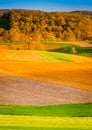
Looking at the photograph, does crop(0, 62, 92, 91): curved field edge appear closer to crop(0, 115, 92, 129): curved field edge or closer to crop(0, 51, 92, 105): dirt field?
crop(0, 51, 92, 105): dirt field

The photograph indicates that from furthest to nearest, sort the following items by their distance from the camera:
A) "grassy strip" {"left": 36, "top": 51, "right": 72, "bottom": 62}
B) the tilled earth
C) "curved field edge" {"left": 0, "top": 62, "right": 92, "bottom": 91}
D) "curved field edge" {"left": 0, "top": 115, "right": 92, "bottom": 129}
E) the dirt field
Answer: "grassy strip" {"left": 36, "top": 51, "right": 72, "bottom": 62} < "curved field edge" {"left": 0, "top": 62, "right": 92, "bottom": 91} < the dirt field < the tilled earth < "curved field edge" {"left": 0, "top": 115, "right": 92, "bottom": 129}

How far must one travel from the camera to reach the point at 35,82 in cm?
5494

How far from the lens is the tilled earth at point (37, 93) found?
138 feet

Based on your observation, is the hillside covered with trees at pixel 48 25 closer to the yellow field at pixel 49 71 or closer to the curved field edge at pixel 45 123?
the yellow field at pixel 49 71

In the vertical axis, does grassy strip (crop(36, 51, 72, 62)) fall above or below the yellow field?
below

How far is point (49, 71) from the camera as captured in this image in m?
70.9

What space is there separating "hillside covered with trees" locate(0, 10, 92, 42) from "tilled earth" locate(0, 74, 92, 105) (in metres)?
104

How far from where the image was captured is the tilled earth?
42.2 meters

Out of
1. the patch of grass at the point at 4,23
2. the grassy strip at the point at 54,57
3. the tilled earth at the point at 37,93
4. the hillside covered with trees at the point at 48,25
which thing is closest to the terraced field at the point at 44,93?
the tilled earth at the point at 37,93

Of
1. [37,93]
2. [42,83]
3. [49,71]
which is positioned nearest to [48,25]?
[49,71]

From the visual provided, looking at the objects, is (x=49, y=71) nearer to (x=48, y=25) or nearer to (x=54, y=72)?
(x=54, y=72)

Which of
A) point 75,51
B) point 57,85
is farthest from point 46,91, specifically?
point 75,51

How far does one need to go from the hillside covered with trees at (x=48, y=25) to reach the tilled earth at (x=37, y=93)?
341 ft

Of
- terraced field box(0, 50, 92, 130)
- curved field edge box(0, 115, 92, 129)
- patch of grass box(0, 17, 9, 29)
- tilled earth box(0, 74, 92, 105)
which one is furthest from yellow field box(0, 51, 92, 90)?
patch of grass box(0, 17, 9, 29)
